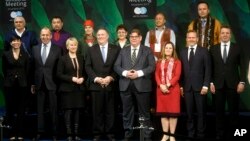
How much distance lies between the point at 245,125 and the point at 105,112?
97.7 inches

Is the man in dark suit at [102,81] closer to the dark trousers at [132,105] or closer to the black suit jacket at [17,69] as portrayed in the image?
the dark trousers at [132,105]

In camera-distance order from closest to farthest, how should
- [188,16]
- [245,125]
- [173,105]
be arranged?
1. [173,105]
2. [245,125]
3. [188,16]

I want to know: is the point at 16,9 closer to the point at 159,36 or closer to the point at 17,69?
the point at 17,69

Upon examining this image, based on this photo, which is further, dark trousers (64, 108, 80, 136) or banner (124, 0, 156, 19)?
banner (124, 0, 156, 19)

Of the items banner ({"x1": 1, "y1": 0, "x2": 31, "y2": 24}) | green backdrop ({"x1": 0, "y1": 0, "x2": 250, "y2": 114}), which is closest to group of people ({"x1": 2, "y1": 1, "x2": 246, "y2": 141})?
green backdrop ({"x1": 0, "y1": 0, "x2": 250, "y2": 114})

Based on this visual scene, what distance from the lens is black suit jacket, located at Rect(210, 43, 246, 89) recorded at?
8.62 meters

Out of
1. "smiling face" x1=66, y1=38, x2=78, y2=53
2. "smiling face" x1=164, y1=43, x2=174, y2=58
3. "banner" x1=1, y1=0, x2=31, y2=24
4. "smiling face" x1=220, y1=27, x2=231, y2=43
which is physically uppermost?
"banner" x1=1, y1=0, x2=31, y2=24

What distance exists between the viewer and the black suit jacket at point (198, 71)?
8.58 meters

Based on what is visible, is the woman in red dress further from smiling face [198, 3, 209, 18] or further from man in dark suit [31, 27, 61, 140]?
man in dark suit [31, 27, 61, 140]

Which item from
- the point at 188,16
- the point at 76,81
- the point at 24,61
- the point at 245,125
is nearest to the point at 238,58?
the point at 245,125

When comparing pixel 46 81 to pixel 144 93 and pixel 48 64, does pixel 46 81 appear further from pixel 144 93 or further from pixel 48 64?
pixel 144 93

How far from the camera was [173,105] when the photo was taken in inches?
337

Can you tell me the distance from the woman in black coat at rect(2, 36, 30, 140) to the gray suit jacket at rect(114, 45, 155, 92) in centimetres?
155

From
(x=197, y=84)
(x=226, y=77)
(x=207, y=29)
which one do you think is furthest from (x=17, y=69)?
(x=226, y=77)
